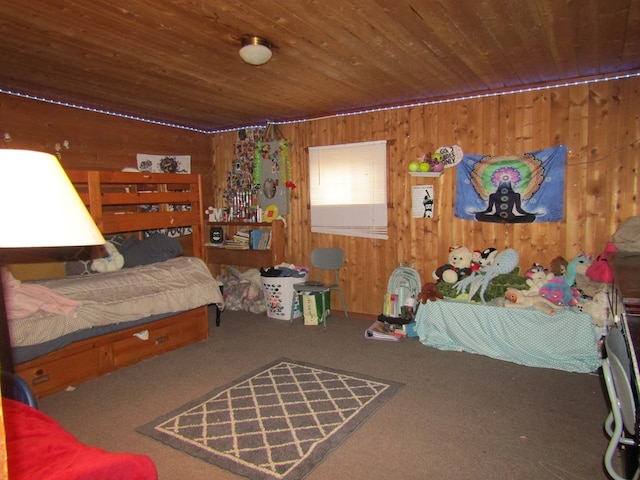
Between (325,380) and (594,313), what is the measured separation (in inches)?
81.4

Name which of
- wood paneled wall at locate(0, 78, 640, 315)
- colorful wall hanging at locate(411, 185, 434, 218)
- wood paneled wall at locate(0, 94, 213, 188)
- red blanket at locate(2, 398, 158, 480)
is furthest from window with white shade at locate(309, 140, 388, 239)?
red blanket at locate(2, 398, 158, 480)

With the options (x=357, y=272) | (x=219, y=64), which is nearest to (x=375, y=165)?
(x=357, y=272)

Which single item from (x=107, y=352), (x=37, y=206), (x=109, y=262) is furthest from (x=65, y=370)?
(x=37, y=206)

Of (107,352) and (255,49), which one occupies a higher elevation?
(255,49)

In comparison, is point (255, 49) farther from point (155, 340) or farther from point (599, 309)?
point (599, 309)

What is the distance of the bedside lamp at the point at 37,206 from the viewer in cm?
94

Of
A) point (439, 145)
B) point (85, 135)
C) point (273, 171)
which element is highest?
point (85, 135)

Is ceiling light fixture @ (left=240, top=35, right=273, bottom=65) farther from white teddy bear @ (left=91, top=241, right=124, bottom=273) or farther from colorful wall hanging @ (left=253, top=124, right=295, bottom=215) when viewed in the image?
colorful wall hanging @ (left=253, top=124, right=295, bottom=215)

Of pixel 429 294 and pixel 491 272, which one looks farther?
pixel 429 294

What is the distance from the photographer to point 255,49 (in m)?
2.62

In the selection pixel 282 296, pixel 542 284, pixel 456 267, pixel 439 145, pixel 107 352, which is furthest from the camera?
pixel 282 296

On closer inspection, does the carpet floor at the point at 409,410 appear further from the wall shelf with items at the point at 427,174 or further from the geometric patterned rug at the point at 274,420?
the wall shelf with items at the point at 427,174

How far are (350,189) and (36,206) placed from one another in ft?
13.4

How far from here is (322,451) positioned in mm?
2305
